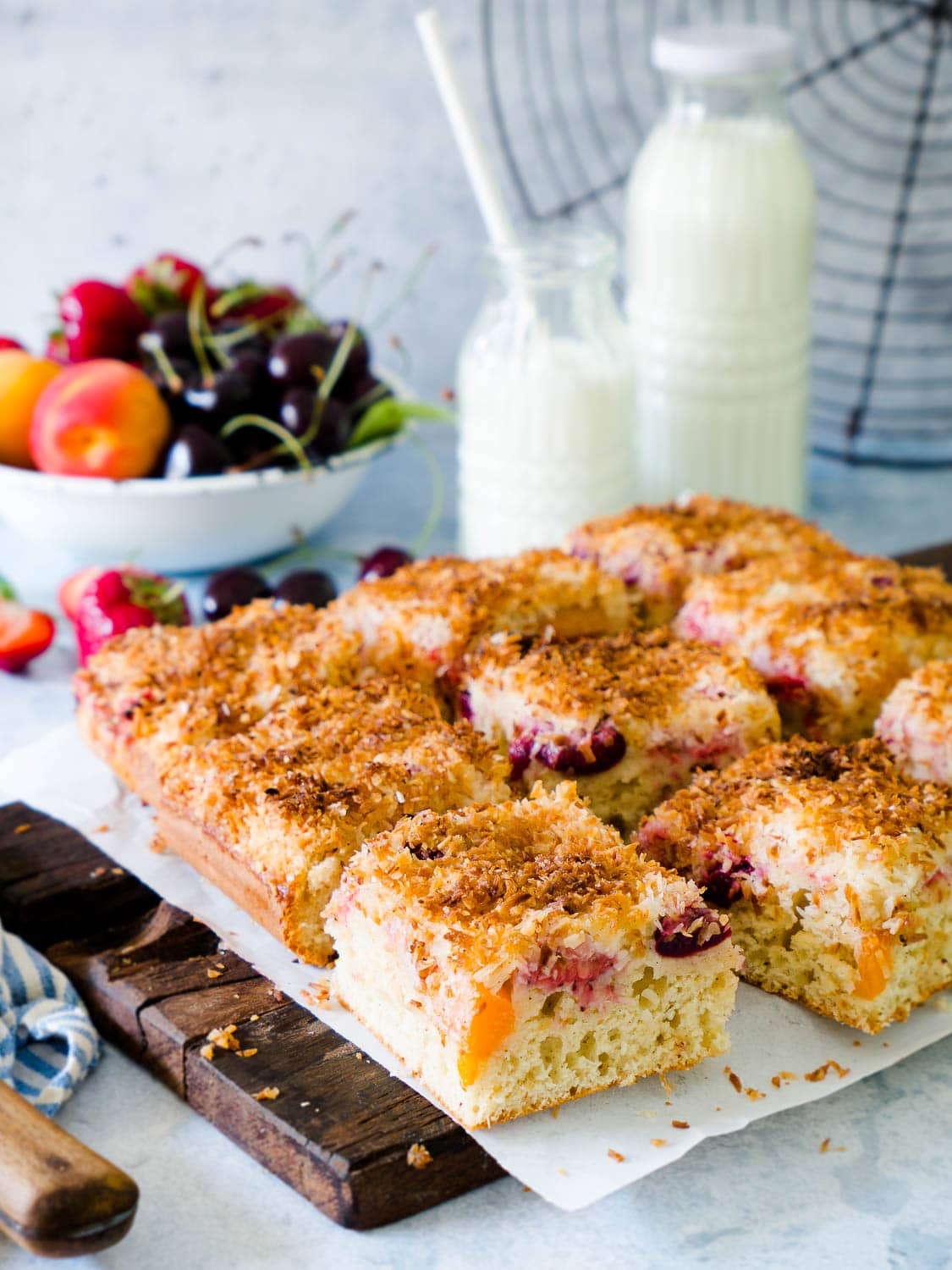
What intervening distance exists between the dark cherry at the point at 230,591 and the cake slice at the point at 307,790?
689mm

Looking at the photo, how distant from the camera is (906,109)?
3.92 m

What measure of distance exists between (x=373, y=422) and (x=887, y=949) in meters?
1.78

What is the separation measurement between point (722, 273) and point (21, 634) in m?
1.54

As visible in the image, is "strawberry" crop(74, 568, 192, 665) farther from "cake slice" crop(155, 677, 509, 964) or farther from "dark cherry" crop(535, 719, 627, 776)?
"dark cherry" crop(535, 719, 627, 776)

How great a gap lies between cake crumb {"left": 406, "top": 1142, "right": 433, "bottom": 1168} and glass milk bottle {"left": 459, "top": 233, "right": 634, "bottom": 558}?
68.3 inches

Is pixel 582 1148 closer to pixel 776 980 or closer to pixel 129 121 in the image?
pixel 776 980

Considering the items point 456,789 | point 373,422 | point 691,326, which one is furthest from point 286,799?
point 691,326

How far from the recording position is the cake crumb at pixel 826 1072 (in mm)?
1793

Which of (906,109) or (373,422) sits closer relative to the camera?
(373,422)

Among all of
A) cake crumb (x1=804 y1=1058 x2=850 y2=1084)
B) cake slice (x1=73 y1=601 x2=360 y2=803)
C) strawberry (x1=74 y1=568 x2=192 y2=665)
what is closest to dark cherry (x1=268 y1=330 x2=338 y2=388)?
strawberry (x1=74 y1=568 x2=192 y2=665)

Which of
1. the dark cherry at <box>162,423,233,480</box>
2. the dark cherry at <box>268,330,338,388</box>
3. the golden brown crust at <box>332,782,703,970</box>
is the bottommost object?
the golden brown crust at <box>332,782,703,970</box>

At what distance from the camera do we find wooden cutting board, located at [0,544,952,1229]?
5.46ft

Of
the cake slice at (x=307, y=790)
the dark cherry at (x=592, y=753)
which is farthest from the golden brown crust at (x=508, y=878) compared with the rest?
the dark cherry at (x=592, y=753)

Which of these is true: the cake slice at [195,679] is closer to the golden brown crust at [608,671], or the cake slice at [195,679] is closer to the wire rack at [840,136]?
the golden brown crust at [608,671]
